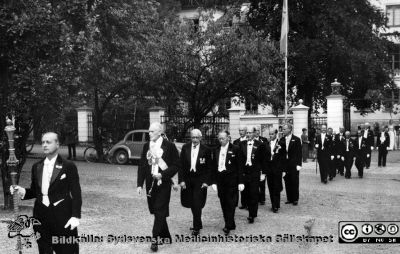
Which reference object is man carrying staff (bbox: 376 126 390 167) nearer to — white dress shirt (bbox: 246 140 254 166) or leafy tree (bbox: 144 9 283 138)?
leafy tree (bbox: 144 9 283 138)

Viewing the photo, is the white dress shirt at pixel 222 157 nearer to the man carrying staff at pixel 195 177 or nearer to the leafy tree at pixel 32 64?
the man carrying staff at pixel 195 177

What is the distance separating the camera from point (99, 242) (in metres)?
8.76

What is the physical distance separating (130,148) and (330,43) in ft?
43.4

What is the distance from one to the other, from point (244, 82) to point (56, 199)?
18092 mm

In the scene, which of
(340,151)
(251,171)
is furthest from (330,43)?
(251,171)

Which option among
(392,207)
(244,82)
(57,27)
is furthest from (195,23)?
(392,207)

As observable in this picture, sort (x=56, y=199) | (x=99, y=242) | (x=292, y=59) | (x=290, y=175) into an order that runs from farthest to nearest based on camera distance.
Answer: (x=292, y=59)
(x=290, y=175)
(x=99, y=242)
(x=56, y=199)

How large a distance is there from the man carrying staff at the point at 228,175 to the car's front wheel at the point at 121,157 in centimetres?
1462

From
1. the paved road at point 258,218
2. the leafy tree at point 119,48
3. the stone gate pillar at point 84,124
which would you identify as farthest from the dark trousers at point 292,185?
the stone gate pillar at point 84,124

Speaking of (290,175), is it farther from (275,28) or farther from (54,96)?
(275,28)

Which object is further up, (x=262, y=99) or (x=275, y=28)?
(x=275, y=28)

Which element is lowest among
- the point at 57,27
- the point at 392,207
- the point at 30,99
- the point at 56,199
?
the point at 392,207

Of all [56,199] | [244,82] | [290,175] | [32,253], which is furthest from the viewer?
[244,82]

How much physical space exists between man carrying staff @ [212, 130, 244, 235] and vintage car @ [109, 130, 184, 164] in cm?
1431
